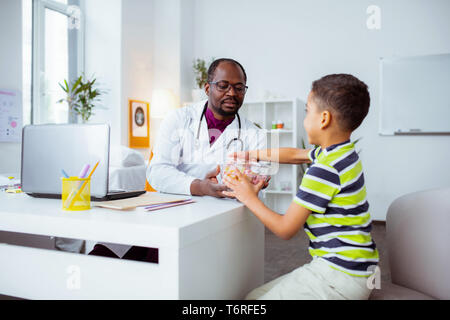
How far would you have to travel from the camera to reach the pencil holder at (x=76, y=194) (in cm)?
95

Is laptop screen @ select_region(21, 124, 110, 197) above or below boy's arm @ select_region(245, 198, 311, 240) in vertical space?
above

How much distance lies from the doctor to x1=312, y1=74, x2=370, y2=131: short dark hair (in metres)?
0.72

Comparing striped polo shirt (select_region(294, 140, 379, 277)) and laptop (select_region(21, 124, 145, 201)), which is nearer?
striped polo shirt (select_region(294, 140, 379, 277))

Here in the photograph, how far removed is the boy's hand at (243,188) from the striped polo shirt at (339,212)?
12cm

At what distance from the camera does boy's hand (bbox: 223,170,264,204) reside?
0.99 m

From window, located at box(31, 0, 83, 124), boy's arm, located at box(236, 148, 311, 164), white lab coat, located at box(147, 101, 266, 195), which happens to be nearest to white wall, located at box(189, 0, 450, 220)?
window, located at box(31, 0, 83, 124)

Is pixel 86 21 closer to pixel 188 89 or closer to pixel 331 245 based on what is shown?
pixel 188 89

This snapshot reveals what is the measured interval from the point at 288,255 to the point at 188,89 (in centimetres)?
312

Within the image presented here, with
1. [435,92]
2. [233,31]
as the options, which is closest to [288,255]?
[435,92]

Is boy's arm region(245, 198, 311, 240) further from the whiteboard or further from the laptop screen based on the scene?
the whiteboard

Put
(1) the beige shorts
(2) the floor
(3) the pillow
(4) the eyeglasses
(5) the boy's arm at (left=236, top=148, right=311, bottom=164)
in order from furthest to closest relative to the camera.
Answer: (3) the pillow → (2) the floor → (4) the eyeglasses → (5) the boy's arm at (left=236, top=148, right=311, bottom=164) → (1) the beige shorts

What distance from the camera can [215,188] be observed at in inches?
47.4
